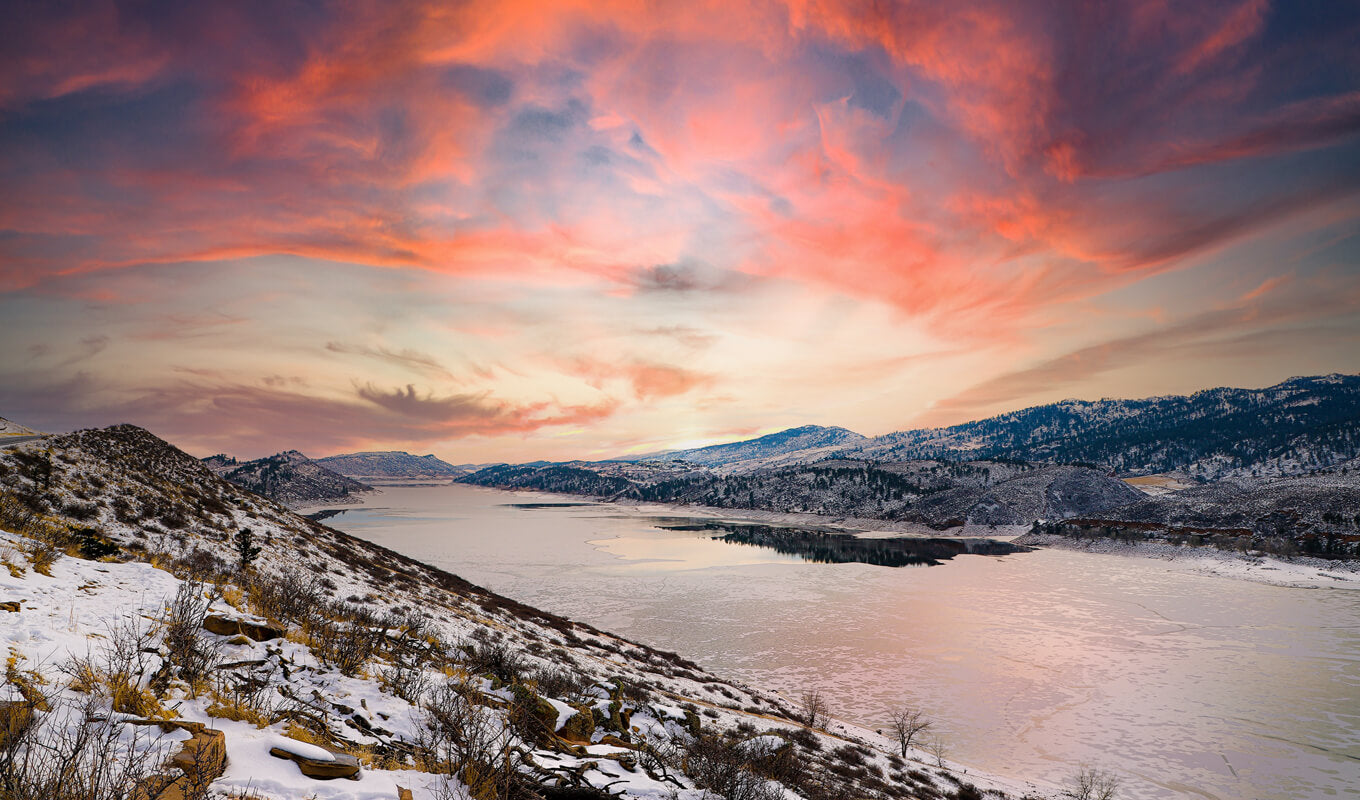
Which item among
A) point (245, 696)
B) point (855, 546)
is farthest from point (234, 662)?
point (855, 546)

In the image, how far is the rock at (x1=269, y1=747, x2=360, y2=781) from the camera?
524 centimetres

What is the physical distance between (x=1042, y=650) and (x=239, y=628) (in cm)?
4238

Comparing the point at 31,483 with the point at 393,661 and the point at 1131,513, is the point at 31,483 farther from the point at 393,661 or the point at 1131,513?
the point at 1131,513

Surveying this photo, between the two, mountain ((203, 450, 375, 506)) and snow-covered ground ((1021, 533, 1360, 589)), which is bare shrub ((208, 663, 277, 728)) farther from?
mountain ((203, 450, 375, 506))

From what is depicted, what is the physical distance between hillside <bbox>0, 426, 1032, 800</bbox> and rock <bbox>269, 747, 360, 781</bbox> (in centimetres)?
2

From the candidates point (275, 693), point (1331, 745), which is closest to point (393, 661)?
point (275, 693)

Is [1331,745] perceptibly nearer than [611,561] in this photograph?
Yes

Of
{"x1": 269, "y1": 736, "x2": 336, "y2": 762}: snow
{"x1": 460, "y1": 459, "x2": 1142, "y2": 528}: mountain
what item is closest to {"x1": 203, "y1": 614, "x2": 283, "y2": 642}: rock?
{"x1": 269, "y1": 736, "x2": 336, "y2": 762}: snow

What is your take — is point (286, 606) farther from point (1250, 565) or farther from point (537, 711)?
point (1250, 565)

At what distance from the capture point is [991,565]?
71250mm

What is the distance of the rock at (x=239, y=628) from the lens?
8.76m

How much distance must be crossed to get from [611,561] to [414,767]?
210 ft

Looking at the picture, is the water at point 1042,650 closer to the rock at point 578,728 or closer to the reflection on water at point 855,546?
the reflection on water at point 855,546

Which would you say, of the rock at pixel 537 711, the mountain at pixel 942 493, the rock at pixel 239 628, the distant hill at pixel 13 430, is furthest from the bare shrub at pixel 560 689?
the mountain at pixel 942 493
